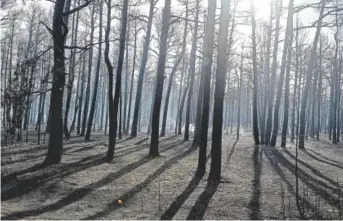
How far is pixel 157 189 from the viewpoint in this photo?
1038cm

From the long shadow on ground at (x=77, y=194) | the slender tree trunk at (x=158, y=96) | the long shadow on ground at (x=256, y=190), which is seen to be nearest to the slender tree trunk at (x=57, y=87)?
the long shadow on ground at (x=77, y=194)

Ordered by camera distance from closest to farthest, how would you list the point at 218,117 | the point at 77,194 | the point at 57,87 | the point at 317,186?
the point at 77,194 < the point at 317,186 < the point at 218,117 < the point at 57,87

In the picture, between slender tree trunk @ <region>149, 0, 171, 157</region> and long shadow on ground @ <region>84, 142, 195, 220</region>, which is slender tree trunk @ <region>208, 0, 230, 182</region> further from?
slender tree trunk @ <region>149, 0, 171, 157</region>

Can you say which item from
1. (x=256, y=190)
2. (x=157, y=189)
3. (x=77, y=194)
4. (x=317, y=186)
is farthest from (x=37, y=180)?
(x=317, y=186)

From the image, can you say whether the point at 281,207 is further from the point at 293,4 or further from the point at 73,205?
the point at 293,4

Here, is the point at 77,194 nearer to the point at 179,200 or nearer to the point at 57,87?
the point at 179,200

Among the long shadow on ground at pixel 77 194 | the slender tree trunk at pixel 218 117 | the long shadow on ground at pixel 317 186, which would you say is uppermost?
the slender tree trunk at pixel 218 117

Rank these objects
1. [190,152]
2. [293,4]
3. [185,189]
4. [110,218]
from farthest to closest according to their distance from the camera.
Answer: [293,4] → [190,152] → [185,189] → [110,218]

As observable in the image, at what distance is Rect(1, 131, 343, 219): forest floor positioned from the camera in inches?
328

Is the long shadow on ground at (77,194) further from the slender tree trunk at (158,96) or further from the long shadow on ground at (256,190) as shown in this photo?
the long shadow on ground at (256,190)

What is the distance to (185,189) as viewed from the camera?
10.5 metres

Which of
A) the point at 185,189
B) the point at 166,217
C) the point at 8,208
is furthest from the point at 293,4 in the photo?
the point at 8,208

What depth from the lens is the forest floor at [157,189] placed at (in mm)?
8344

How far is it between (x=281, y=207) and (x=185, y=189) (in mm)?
2571
